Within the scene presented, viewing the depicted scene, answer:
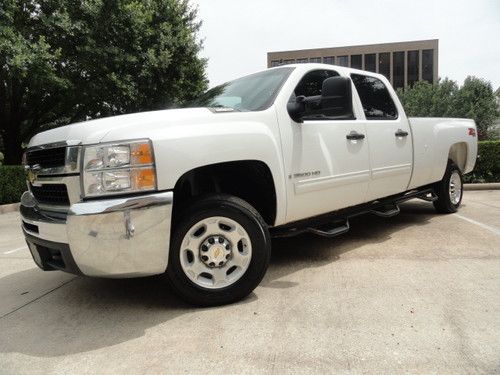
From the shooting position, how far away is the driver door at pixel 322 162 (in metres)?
3.59

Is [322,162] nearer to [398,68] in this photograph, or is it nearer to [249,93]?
[249,93]

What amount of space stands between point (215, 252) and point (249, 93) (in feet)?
5.08

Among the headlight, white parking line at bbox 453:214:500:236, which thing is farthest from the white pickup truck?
white parking line at bbox 453:214:500:236

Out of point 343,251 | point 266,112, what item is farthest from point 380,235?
point 266,112

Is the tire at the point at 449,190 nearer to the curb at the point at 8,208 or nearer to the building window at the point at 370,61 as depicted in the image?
the curb at the point at 8,208

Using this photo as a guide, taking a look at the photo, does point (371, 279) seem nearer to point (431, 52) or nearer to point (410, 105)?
point (410, 105)

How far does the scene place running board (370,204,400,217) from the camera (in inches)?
187

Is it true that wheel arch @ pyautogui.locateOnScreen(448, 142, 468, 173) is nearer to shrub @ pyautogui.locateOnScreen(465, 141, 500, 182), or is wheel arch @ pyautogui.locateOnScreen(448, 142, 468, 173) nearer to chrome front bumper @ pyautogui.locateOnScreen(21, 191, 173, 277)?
shrub @ pyautogui.locateOnScreen(465, 141, 500, 182)

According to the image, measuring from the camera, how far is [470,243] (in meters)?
4.65

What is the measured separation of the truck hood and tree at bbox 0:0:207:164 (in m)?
8.73

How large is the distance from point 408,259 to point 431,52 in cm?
7186

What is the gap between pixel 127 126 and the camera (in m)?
2.83

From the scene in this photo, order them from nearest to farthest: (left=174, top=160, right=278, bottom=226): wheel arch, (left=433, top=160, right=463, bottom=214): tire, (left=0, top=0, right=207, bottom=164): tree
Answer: (left=174, top=160, right=278, bottom=226): wheel arch < (left=433, top=160, right=463, bottom=214): tire < (left=0, top=0, right=207, bottom=164): tree

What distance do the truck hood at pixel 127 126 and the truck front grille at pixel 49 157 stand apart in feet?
0.21
